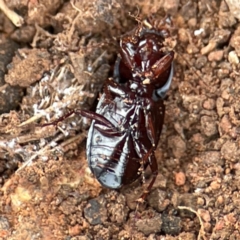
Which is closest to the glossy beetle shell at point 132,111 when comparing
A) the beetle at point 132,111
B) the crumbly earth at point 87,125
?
Answer: the beetle at point 132,111

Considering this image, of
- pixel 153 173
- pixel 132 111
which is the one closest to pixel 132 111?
pixel 132 111

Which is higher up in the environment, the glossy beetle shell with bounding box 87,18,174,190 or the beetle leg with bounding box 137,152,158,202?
the glossy beetle shell with bounding box 87,18,174,190

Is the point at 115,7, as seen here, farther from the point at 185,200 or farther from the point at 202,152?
the point at 185,200

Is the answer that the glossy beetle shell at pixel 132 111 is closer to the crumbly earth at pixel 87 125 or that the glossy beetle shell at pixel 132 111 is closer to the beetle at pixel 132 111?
the beetle at pixel 132 111

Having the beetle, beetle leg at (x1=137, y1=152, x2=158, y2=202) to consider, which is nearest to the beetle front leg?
the beetle

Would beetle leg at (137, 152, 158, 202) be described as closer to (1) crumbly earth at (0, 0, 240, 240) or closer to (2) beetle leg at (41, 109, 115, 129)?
(1) crumbly earth at (0, 0, 240, 240)

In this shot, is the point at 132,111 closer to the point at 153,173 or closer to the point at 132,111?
the point at 132,111

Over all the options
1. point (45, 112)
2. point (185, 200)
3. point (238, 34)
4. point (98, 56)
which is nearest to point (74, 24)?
point (98, 56)
